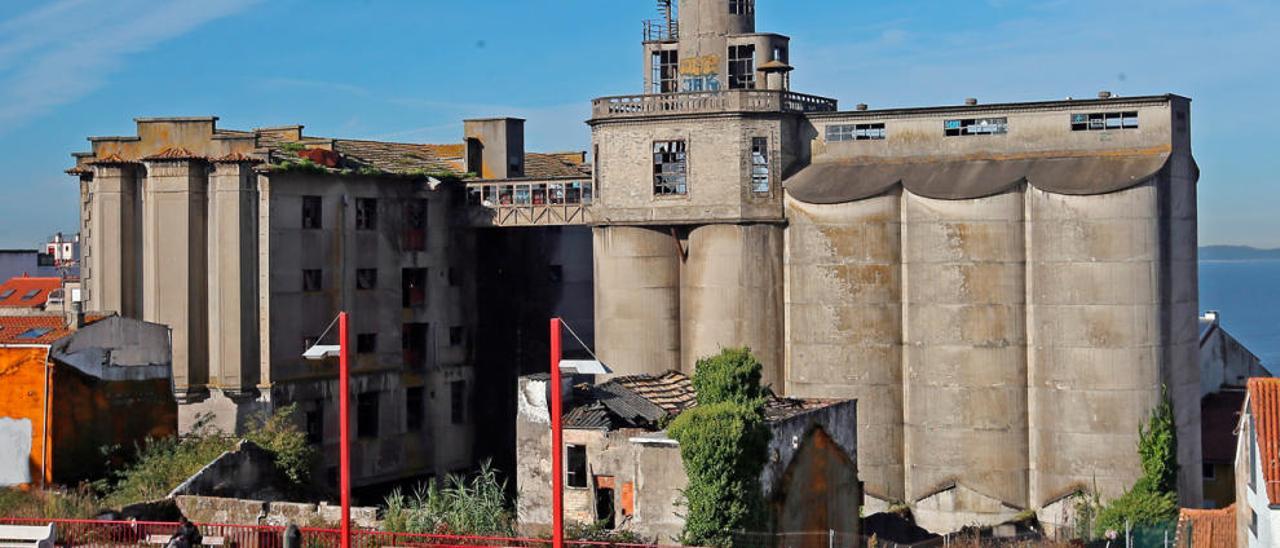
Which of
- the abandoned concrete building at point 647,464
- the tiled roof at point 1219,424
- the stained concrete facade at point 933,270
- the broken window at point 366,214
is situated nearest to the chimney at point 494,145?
the broken window at point 366,214

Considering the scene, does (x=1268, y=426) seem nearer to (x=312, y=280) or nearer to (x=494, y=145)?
(x=312, y=280)

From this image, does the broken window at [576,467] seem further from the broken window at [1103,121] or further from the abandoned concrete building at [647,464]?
the broken window at [1103,121]

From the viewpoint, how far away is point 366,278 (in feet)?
207

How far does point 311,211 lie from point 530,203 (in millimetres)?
9112

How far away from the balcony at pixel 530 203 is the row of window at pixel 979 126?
10.1 metres

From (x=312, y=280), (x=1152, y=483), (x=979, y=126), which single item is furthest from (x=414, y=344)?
(x=1152, y=483)

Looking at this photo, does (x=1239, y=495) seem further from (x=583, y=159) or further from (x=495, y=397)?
(x=583, y=159)

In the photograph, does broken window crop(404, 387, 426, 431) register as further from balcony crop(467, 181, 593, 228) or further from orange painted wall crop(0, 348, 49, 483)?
orange painted wall crop(0, 348, 49, 483)

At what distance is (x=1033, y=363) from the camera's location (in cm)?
5766

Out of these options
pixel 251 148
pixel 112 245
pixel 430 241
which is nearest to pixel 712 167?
pixel 430 241

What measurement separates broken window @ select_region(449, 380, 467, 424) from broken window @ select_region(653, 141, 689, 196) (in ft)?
39.4

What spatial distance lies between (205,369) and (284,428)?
370cm

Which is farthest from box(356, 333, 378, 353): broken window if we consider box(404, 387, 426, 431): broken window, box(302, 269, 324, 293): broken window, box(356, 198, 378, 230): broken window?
box(356, 198, 378, 230): broken window

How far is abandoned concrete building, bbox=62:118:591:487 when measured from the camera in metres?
57.5
